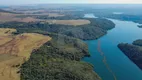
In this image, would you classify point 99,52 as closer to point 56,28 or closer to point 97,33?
point 97,33

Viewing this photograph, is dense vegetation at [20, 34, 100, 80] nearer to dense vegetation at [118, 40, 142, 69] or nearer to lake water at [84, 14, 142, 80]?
lake water at [84, 14, 142, 80]

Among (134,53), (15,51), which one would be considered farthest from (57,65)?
(134,53)

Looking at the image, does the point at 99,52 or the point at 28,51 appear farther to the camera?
the point at 99,52

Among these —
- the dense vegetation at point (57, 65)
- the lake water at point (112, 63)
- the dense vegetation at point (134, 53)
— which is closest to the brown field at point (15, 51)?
the dense vegetation at point (57, 65)

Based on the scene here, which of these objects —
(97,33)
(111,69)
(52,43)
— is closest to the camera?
(111,69)

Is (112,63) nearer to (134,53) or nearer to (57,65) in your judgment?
(134,53)

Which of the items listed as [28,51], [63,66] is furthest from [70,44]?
[63,66]
